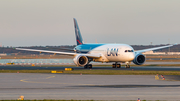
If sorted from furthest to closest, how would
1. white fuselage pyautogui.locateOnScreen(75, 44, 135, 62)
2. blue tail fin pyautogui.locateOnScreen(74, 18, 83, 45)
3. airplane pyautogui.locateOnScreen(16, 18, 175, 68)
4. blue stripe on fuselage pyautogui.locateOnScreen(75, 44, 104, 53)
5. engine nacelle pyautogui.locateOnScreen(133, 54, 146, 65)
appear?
1. blue tail fin pyautogui.locateOnScreen(74, 18, 83, 45)
2. blue stripe on fuselage pyautogui.locateOnScreen(75, 44, 104, 53)
3. engine nacelle pyautogui.locateOnScreen(133, 54, 146, 65)
4. airplane pyautogui.locateOnScreen(16, 18, 175, 68)
5. white fuselage pyautogui.locateOnScreen(75, 44, 135, 62)

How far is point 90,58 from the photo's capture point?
5953 cm

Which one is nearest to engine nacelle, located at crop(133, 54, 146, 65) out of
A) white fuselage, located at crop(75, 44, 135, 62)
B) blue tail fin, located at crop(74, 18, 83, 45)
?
white fuselage, located at crop(75, 44, 135, 62)

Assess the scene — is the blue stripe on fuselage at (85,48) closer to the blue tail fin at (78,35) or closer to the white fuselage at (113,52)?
the white fuselage at (113,52)

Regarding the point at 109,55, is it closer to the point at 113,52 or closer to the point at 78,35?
the point at 113,52

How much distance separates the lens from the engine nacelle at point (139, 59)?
56.1 m

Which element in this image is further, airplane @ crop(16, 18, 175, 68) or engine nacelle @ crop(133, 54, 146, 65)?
engine nacelle @ crop(133, 54, 146, 65)

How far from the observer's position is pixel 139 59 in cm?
5688

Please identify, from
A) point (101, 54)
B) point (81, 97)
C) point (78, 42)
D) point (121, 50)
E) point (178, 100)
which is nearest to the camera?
point (178, 100)

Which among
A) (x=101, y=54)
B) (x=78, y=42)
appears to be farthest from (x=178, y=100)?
(x=78, y=42)

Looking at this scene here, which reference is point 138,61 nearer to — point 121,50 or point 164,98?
point 121,50

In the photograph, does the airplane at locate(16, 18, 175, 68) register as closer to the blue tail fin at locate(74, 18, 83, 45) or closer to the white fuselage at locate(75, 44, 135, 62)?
the white fuselage at locate(75, 44, 135, 62)

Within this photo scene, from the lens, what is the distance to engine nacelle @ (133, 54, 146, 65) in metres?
56.1

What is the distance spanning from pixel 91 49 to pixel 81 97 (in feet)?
145

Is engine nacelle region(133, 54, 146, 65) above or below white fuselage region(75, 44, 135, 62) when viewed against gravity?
below
